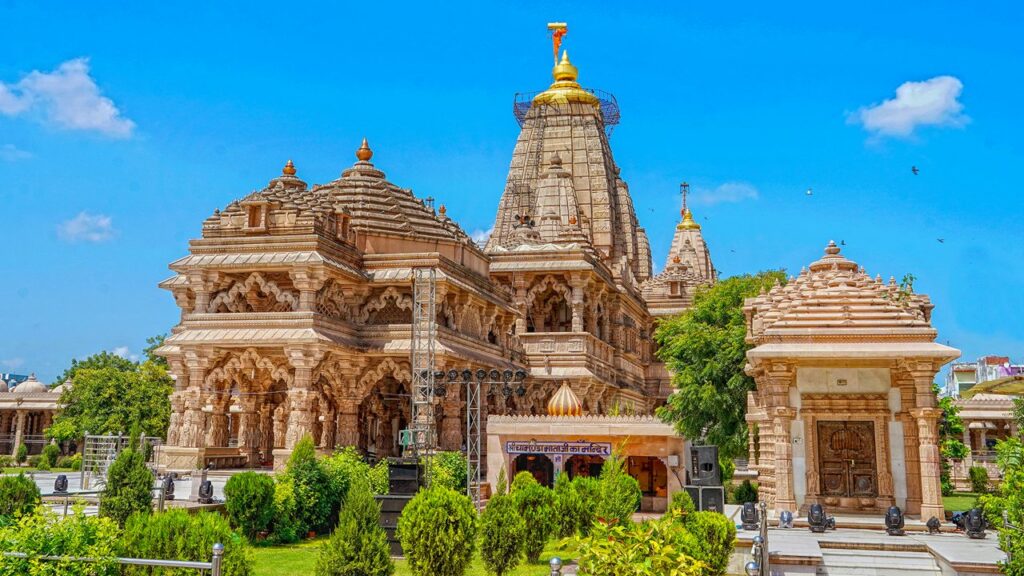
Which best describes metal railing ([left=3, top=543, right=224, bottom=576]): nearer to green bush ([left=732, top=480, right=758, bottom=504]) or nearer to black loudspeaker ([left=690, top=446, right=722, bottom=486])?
black loudspeaker ([left=690, top=446, right=722, bottom=486])

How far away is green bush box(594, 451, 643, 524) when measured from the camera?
16.5 m

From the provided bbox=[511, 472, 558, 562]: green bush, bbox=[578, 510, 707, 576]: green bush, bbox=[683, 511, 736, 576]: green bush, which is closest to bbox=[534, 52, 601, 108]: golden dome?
bbox=[511, 472, 558, 562]: green bush

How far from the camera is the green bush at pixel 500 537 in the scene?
46.4 ft

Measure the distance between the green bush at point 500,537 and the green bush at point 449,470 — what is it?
8.58 meters

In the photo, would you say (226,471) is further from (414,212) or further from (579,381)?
(579,381)

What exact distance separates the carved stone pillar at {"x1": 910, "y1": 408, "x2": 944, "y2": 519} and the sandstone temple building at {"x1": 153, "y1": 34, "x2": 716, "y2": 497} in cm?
902

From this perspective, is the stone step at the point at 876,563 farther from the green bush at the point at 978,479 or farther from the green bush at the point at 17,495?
the green bush at the point at 978,479

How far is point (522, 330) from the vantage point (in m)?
40.0

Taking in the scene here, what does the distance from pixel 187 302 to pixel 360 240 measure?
7.44 meters

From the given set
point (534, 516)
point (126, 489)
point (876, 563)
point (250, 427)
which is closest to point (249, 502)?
point (126, 489)

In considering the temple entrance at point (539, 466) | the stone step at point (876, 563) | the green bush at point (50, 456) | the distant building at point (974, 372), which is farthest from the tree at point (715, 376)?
the distant building at point (974, 372)

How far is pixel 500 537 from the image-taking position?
14141 mm

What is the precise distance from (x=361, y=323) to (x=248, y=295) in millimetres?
3831

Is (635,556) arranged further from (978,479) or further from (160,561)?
(978,479)
